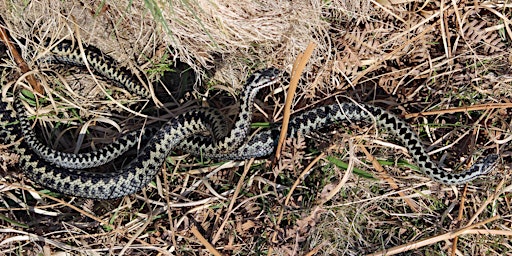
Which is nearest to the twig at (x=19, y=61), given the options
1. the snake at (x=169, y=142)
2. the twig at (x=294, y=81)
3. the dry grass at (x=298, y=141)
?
the dry grass at (x=298, y=141)

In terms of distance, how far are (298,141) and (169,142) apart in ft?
4.23

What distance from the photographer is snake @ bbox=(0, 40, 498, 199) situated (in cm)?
550

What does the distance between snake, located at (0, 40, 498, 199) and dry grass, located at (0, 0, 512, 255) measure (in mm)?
124

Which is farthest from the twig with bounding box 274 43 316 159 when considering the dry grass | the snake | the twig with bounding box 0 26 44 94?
the twig with bounding box 0 26 44 94

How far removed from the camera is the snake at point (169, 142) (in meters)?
5.50

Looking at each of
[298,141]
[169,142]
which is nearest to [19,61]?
[169,142]

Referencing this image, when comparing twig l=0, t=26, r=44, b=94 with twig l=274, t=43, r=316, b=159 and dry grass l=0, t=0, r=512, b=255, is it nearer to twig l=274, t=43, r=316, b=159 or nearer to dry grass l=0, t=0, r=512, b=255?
dry grass l=0, t=0, r=512, b=255

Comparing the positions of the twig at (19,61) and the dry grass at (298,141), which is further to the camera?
the twig at (19,61)

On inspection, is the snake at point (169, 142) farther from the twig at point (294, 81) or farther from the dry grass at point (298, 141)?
the twig at point (294, 81)

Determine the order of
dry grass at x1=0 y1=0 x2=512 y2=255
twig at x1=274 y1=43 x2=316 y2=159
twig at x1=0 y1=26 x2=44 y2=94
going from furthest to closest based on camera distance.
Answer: twig at x1=0 y1=26 x2=44 y2=94 → dry grass at x1=0 y1=0 x2=512 y2=255 → twig at x1=274 y1=43 x2=316 y2=159

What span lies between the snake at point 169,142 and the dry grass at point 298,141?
12 centimetres

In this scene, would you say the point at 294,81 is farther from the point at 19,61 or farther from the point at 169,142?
the point at 19,61

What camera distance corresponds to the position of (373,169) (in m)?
5.43

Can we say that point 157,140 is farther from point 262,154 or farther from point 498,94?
point 498,94
